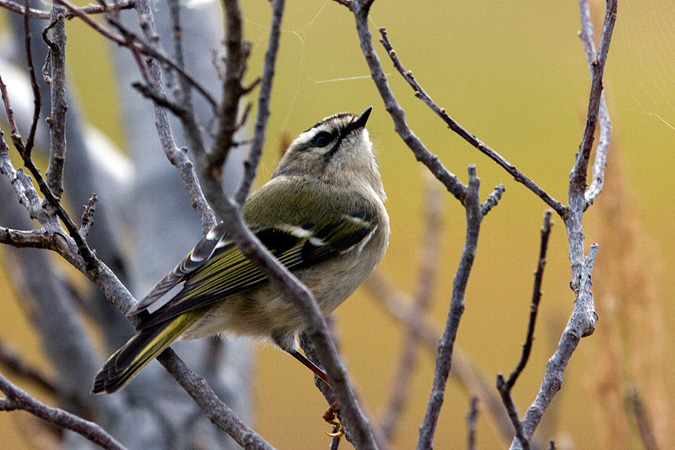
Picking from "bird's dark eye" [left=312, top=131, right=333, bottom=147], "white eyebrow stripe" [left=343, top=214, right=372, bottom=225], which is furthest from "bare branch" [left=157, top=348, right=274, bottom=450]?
"bird's dark eye" [left=312, top=131, right=333, bottom=147]

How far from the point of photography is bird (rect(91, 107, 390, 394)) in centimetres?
135

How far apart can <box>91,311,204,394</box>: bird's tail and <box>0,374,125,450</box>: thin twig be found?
0.91 feet

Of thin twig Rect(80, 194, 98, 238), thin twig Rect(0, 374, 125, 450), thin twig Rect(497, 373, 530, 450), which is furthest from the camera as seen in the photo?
thin twig Rect(80, 194, 98, 238)

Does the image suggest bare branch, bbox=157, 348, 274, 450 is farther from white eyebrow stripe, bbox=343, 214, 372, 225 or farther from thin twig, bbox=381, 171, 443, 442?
thin twig, bbox=381, 171, 443, 442

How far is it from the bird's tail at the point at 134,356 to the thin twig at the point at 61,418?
0.28m

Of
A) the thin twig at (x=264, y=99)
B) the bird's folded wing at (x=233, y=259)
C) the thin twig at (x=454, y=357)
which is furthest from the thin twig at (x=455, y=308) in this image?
the thin twig at (x=454, y=357)

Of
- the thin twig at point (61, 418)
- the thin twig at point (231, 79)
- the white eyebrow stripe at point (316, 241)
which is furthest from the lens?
the white eyebrow stripe at point (316, 241)

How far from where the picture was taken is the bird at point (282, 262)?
1.35m

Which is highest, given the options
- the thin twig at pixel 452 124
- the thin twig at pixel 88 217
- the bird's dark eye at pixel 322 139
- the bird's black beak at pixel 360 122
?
the bird's black beak at pixel 360 122

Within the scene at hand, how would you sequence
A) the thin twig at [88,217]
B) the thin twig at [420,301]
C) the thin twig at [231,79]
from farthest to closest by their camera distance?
the thin twig at [420,301], the thin twig at [88,217], the thin twig at [231,79]

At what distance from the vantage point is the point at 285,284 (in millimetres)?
797

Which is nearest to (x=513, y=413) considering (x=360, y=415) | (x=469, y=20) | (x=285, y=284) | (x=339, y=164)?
(x=360, y=415)

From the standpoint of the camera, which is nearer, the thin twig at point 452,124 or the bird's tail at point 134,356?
the thin twig at point 452,124

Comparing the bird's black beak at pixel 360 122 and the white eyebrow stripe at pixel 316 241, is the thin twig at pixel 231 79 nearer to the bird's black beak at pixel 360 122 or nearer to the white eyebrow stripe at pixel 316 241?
the white eyebrow stripe at pixel 316 241
